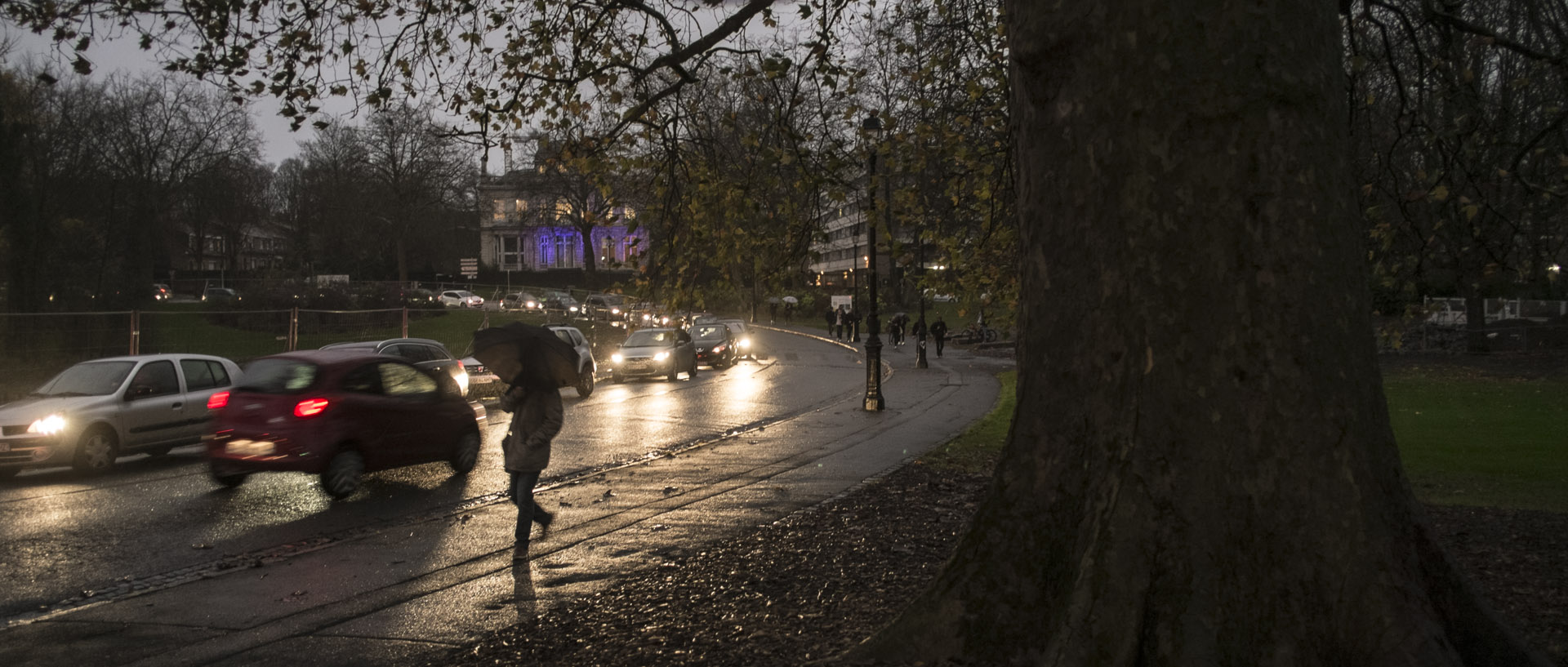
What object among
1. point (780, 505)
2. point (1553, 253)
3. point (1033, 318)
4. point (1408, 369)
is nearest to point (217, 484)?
point (780, 505)

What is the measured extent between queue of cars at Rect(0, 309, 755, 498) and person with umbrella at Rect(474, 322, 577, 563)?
3093 millimetres

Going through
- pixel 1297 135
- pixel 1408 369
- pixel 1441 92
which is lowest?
pixel 1408 369

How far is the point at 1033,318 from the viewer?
4.84 metres

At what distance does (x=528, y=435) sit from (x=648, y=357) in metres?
23.4

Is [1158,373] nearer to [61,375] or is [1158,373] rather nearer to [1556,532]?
[1556,532]

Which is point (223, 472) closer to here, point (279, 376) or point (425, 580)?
point (279, 376)

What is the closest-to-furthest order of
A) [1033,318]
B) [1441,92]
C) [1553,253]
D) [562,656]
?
[1033,318]
[562,656]
[1441,92]
[1553,253]

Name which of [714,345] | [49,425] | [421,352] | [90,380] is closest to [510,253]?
[714,345]

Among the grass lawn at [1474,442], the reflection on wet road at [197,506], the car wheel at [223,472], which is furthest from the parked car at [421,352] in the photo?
the grass lawn at [1474,442]

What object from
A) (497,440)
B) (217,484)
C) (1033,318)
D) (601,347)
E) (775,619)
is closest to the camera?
(1033,318)

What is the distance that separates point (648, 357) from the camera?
32094mm

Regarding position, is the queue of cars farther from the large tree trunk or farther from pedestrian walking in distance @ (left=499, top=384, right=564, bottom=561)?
the large tree trunk

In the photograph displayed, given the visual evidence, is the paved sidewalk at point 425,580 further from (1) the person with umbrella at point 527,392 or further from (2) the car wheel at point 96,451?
(2) the car wheel at point 96,451

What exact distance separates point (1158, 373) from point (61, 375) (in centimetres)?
1454
